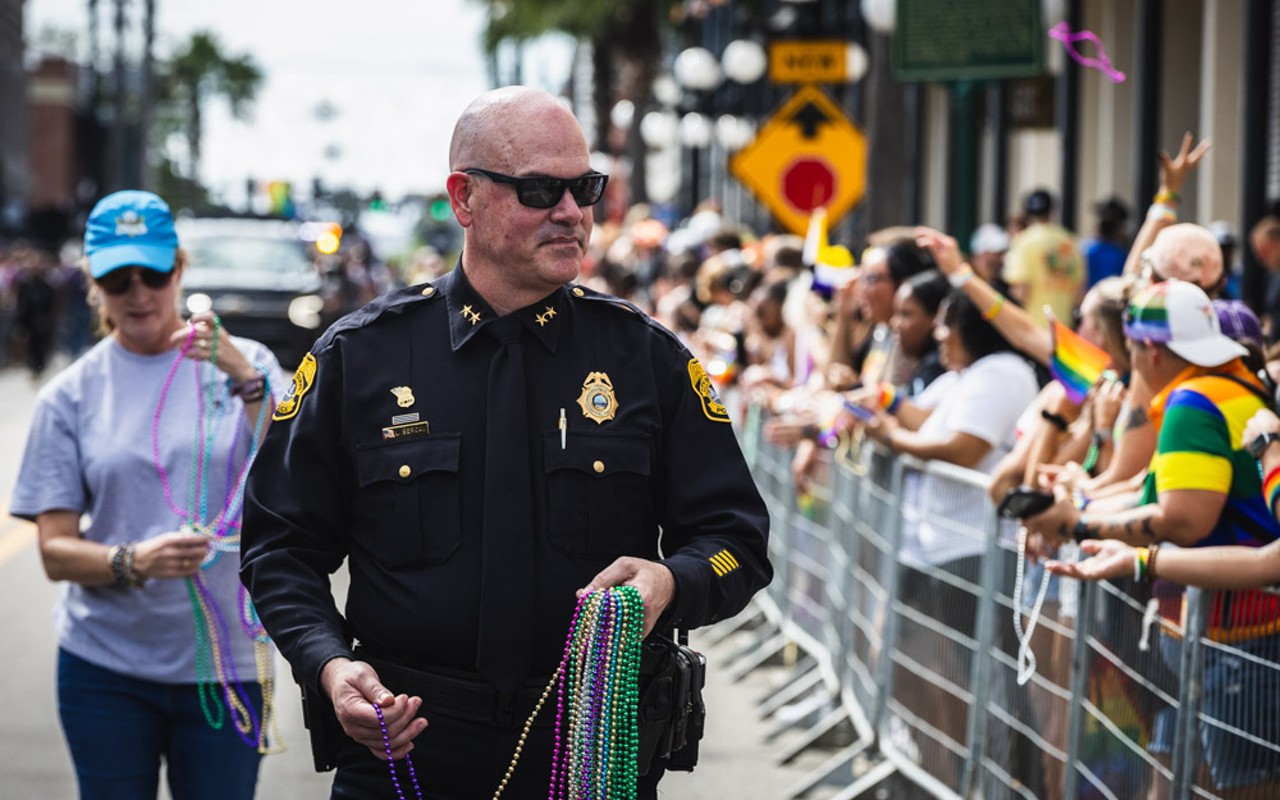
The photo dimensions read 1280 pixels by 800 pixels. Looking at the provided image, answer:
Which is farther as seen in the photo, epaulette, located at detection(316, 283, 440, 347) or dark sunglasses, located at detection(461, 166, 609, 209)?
epaulette, located at detection(316, 283, 440, 347)

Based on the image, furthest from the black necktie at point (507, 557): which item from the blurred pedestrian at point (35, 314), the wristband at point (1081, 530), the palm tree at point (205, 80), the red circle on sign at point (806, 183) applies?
the palm tree at point (205, 80)

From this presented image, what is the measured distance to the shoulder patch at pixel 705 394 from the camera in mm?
4031

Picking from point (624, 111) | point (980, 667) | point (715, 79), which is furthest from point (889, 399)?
point (624, 111)

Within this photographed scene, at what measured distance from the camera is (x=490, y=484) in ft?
12.5

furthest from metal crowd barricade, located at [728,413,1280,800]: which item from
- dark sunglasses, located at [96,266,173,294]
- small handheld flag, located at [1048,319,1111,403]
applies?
dark sunglasses, located at [96,266,173,294]

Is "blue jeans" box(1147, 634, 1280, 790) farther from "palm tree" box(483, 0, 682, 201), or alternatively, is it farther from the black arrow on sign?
"palm tree" box(483, 0, 682, 201)

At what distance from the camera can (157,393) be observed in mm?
5348

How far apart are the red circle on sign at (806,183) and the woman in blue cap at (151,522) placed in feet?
38.6

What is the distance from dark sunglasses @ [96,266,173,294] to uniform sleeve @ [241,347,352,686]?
146cm

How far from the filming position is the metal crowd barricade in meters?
5.14

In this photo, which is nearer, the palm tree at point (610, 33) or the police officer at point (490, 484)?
the police officer at point (490, 484)

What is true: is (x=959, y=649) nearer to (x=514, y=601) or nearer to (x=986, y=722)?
(x=986, y=722)

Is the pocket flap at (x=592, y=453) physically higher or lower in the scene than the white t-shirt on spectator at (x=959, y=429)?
higher

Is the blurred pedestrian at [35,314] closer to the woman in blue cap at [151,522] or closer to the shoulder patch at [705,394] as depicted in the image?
the woman in blue cap at [151,522]
